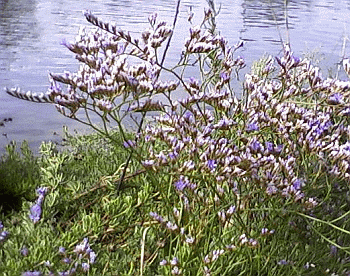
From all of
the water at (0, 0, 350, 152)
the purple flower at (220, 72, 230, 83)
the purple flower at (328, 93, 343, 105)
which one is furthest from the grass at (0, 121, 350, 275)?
the water at (0, 0, 350, 152)

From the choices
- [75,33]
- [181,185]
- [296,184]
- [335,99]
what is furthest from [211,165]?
[75,33]

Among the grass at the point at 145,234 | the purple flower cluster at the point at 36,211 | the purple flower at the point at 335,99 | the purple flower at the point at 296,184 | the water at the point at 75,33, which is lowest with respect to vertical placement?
the water at the point at 75,33

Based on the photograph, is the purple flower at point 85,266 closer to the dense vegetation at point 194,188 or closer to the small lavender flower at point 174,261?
the dense vegetation at point 194,188

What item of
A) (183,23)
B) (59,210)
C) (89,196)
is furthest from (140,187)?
(183,23)

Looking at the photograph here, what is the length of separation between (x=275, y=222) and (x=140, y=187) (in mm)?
738

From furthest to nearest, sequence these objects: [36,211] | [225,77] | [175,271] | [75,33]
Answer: [75,33], [225,77], [36,211], [175,271]

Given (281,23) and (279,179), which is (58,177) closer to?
(279,179)

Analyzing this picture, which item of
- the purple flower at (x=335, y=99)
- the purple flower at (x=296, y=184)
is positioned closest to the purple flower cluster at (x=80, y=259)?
the purple flower at (x=296, y=184)

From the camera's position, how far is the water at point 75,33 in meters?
7.48

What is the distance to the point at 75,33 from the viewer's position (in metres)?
12.3

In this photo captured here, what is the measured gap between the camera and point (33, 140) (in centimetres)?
662

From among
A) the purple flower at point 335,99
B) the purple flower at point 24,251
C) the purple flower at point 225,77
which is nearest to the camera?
the purple flower at point 24,251

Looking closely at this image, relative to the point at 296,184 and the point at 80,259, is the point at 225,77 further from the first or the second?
the point at 80,259

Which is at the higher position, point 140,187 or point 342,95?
point 342,95
